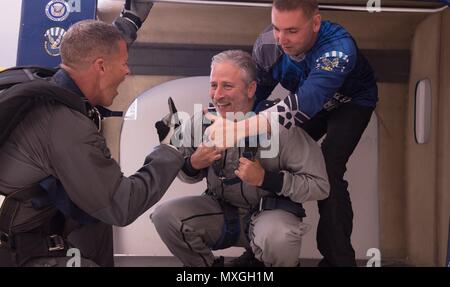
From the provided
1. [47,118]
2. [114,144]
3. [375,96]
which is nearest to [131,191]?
[47,118]

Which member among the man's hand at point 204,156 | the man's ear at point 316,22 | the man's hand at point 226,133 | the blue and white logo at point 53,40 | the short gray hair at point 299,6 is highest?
the short gray hair at point 299,6

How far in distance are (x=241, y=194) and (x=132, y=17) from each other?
2.07ft

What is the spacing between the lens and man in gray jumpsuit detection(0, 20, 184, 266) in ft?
3.98

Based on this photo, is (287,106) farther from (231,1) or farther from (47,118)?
(47,118)

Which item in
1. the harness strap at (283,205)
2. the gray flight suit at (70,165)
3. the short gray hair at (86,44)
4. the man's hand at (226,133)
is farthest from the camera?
the harness strap at (283,205)

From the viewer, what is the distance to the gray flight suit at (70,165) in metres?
1.21

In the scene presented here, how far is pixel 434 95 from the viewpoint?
65.6 inches

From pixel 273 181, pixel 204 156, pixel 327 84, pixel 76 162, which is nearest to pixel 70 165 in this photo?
pixel 76 162

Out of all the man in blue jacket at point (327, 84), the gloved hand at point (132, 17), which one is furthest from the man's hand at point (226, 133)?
the gloved hand at point (132, 17)

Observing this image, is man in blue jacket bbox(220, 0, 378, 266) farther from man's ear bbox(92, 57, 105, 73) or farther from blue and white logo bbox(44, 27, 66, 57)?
blue and white logo bbox(44, 27, 66, 57)

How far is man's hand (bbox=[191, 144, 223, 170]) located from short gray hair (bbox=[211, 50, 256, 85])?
0.77ft

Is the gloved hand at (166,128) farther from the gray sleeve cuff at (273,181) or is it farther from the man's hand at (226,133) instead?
the gray sleeve cuff at (273,181)

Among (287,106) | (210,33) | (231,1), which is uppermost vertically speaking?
(231,1)

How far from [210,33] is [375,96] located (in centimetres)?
55
